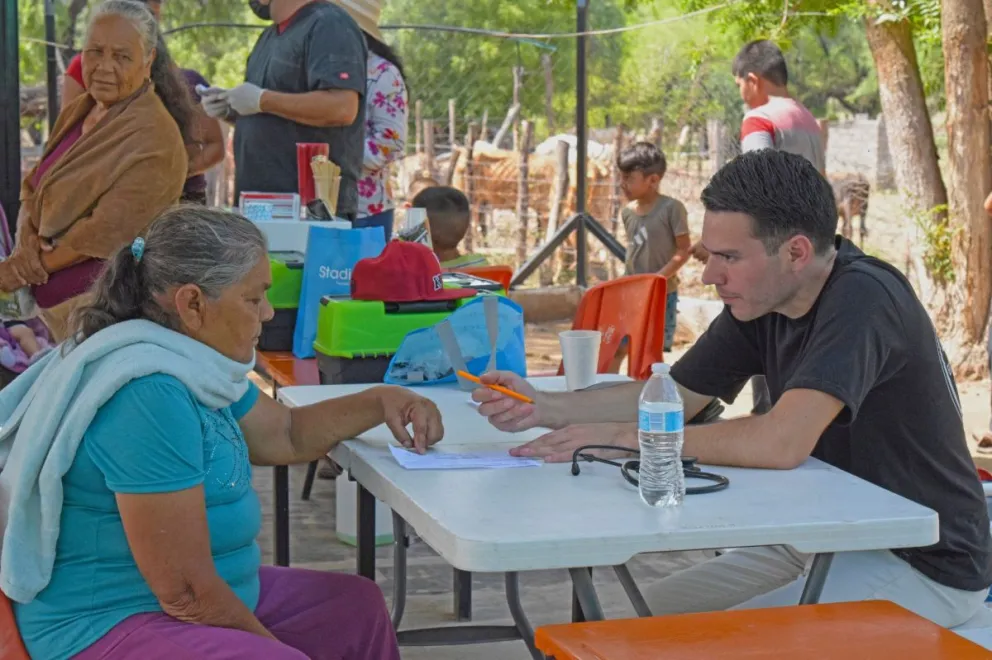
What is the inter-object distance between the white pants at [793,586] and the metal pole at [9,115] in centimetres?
394

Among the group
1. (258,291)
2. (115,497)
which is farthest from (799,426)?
(115,497)

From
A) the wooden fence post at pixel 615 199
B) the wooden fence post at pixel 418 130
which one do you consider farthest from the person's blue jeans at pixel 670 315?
the wooden fence post at pixel 418 130

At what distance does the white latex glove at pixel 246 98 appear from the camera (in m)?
4.70

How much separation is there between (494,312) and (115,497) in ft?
4.36

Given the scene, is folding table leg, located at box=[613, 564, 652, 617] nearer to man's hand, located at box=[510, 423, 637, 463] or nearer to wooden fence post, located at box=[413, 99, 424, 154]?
man's hand, located at box=[510, 423, 637, 463]

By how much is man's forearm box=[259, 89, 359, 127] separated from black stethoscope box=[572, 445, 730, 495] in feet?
8.43

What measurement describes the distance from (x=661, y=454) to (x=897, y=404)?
518 mm

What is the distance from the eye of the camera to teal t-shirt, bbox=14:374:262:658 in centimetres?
201

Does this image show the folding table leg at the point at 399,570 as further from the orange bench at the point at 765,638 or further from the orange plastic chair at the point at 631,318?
the orange bench at the point at 765,638

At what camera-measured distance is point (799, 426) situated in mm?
2303

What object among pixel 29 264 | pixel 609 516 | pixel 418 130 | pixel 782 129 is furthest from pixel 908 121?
pixel 418 130

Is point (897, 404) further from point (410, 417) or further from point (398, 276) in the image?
point (398, 276)

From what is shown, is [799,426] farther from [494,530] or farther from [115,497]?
[115,497]

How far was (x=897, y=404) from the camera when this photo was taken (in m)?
2.38
